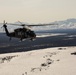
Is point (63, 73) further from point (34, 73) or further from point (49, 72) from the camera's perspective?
point (34, 73)

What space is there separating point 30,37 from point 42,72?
2257cm

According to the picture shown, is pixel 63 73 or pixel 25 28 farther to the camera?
pixel 63 73

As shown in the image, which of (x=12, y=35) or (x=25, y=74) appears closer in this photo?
(x=12, y=35)

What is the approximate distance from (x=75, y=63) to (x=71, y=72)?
11089 millimetres

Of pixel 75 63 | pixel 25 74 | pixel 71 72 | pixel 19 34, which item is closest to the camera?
pixel 19 34

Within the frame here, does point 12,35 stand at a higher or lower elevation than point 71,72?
higher

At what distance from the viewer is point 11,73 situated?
6331 cm

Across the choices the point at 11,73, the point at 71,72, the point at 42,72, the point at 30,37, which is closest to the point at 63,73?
the point at 71,72

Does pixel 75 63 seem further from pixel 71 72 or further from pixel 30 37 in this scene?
pixel 30 37

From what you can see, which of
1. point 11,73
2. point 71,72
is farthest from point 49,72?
point 11,73

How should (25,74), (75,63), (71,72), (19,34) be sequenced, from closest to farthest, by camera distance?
(19,34) < (71,72) < (25,74) < (75,63)

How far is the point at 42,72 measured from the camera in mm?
59562

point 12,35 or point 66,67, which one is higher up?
point 12,35

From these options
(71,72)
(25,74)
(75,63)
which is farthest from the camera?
(75,63)
